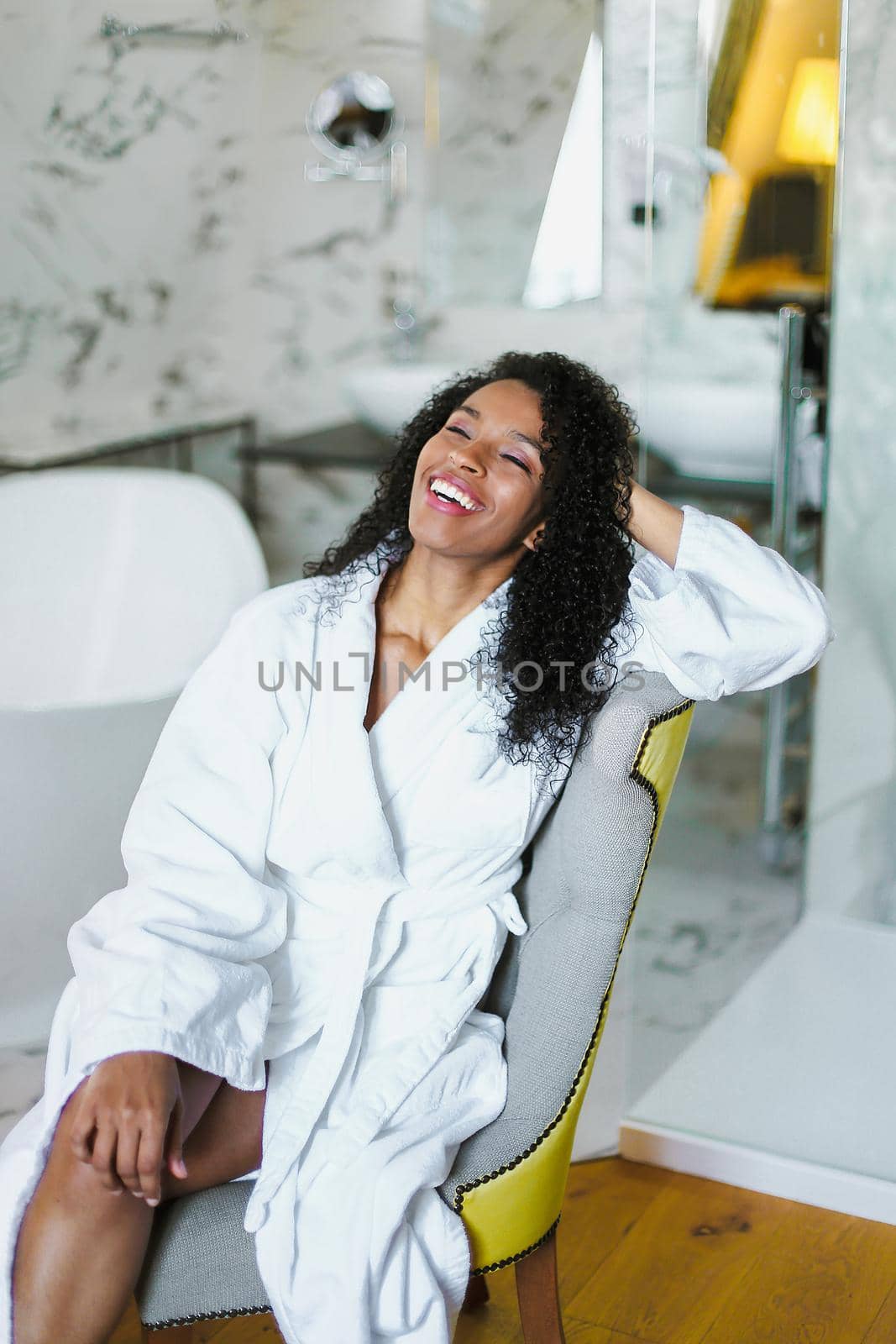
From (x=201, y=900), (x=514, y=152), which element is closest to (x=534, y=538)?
(x=201, y=900)

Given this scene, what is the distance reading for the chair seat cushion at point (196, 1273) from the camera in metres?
1.22

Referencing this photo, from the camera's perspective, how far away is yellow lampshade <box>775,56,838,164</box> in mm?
1935

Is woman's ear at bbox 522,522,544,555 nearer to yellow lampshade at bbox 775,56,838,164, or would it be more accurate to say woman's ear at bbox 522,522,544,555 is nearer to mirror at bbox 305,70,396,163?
yellow lampshade at bbox 775,56,838,164

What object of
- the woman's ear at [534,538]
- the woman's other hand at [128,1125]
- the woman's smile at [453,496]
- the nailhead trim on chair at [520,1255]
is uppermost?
the woman's smile at [453,496]

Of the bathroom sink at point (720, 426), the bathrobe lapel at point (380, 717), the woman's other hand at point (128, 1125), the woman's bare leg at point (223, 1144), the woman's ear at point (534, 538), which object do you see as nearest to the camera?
the woman's other hand at point (128, 1125)

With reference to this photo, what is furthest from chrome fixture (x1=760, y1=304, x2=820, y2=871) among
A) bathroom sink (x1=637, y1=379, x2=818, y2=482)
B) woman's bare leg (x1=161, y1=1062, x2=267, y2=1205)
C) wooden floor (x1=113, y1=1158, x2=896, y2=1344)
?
woman's bare leg (x1=161, y1=1062, x2=267, y2=1205)

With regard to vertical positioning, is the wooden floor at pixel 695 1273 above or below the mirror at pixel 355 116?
below

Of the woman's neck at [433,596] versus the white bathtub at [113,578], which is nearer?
the woman's neck at [433,596]

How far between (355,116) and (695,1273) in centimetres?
258

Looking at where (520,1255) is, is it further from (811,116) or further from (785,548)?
(811,116)

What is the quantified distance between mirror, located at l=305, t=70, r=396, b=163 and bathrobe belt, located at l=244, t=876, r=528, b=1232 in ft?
7.60

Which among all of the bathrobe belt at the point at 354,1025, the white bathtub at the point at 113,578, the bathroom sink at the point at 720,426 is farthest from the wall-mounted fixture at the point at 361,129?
the bathrobe belt at the point at 354,1025

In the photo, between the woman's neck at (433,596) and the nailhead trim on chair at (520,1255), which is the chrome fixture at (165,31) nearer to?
the woman's neck at (433,596)

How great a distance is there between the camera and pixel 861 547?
7.45ft
